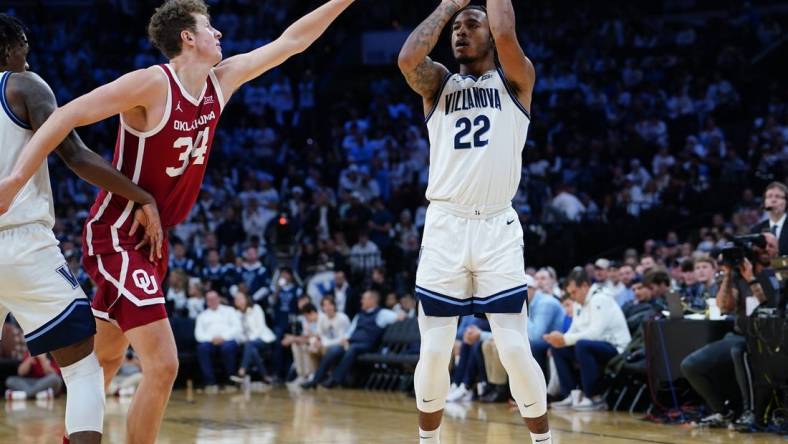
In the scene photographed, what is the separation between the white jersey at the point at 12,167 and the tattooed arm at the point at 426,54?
1976 millimetres

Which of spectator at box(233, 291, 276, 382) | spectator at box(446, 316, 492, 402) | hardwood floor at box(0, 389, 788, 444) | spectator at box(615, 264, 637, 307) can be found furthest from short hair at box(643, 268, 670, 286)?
spectator at box(233, 291, 276, 382)

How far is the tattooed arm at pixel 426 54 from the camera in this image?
5.86 m

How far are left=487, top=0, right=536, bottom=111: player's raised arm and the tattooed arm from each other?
267mm

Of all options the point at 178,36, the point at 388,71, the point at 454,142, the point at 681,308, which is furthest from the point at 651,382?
the point at 388,71

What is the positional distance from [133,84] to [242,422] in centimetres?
608

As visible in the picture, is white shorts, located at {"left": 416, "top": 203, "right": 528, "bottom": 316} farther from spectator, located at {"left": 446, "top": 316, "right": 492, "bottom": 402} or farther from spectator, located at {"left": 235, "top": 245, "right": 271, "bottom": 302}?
spectator, located at {"left": 235, "top": 245, "right": 271, "bottom": 302}

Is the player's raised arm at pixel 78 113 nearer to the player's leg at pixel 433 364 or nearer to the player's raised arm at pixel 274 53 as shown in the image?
the player's raised arm at pixel 274 53

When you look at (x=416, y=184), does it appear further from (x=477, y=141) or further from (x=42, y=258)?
(x=42, y=258)

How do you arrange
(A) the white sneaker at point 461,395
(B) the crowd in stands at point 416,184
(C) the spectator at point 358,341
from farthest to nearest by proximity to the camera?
(C) the spectator at point 358,341 → (B) the crowd in stands at point 416,184 → (A) the white sneaker at point 461,395

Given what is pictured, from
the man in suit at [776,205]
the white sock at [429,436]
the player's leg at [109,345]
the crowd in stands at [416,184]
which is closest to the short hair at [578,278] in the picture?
the crowd in stands at [416,184]

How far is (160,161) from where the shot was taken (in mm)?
5250

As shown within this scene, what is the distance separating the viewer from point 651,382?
10523mm

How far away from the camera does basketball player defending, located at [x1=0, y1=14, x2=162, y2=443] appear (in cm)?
483

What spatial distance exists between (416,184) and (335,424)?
31.9ft
